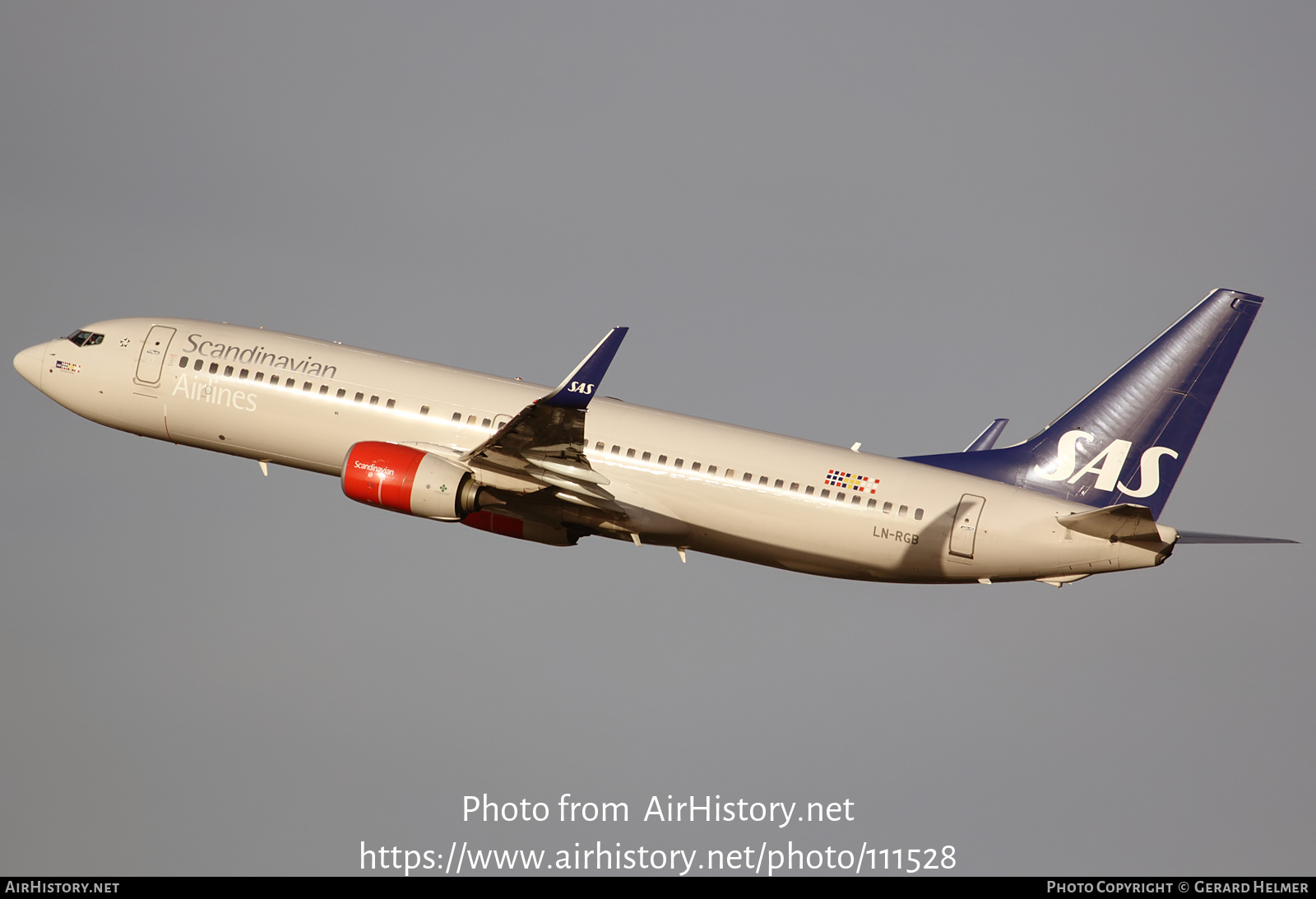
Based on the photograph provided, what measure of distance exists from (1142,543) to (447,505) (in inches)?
718

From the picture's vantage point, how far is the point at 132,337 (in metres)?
48.6

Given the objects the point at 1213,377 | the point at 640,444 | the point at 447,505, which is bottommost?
the point at 447,505

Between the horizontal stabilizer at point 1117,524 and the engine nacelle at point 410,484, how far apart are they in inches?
634

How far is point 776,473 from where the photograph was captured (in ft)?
140

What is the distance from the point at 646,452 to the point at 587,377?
5417 millimetres

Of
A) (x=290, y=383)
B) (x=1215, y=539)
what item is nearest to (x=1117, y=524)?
(x=1215, y=539)

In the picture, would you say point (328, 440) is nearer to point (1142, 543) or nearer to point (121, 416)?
point (121, 416)

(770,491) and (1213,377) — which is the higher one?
(1213,377)

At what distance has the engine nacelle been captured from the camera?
41969mm

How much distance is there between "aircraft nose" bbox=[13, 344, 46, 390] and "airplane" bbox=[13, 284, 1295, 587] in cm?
945

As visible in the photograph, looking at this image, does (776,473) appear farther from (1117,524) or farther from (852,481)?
(1117,524)

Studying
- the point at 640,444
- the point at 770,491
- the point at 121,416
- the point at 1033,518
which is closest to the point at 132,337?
the point at 121,416

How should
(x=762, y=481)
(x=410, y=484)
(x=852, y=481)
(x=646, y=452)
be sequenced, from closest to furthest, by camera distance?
(x=410, y=484)
(x=852, y=481)
(x=762, y=481)
(x=646, y=452)

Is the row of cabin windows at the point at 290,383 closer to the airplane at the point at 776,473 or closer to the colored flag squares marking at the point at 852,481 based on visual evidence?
the airplane at the point at 776,473
